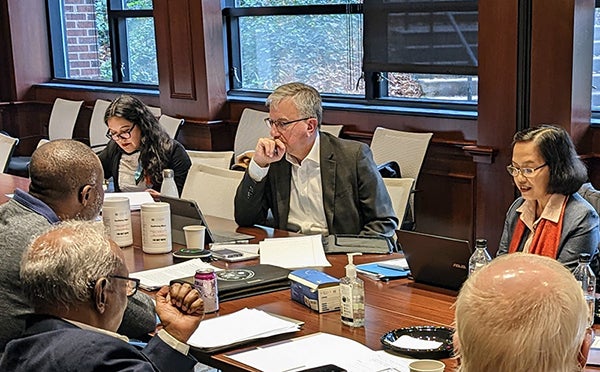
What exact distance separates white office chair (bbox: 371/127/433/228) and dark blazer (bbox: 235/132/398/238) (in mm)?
1130

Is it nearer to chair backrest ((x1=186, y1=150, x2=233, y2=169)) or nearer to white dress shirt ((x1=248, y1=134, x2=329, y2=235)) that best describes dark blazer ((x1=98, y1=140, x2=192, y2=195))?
chair backrest ((x1=186, y1=150, x2=233, y2=169))

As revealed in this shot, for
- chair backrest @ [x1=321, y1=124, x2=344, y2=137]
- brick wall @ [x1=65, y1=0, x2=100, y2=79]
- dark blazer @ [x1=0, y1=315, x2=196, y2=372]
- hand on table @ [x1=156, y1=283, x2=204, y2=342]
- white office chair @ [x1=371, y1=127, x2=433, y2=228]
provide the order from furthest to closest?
brick wall @ [x1=65, y1=0, x2=100, y2=79] → chair backrest @ [x1=321, y1=124, x2=344, y2=137] → white office chair @ [x1=371, y1=127, x2=433, y2=228] → hand on table @ [x1=156, y1=283, x2=204, y2=342] → dark blazer @ [x1=0, y1=315, x2=196, y2=372]

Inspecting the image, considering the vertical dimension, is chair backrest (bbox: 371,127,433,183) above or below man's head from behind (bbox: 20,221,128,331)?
below

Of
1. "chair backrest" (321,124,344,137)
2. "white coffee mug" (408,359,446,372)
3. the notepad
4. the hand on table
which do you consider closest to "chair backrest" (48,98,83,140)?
"chair backrest" (321,124,344,137)

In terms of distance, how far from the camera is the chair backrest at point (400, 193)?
13.2ft

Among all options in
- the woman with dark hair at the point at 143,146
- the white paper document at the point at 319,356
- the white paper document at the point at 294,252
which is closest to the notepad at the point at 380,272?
the white paper document at the point at 294,252

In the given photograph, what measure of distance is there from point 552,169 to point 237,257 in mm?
1153

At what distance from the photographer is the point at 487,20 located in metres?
4.52

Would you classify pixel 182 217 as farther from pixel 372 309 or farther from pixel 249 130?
pixel 249 130

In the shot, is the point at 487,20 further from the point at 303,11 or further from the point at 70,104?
the point at 70,104

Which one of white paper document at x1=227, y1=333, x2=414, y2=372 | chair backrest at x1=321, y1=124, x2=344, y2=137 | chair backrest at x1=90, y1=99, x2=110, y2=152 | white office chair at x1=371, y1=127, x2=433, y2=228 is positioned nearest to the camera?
white paper document at x1=227, y1=333, x2=414, y2=372

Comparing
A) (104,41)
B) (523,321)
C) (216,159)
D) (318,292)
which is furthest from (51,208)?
(104,41)

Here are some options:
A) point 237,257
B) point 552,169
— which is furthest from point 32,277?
point 552,169

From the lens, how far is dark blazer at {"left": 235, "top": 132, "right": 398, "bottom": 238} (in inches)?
145
